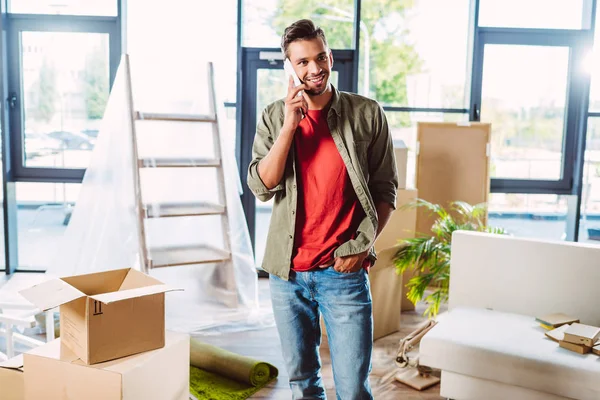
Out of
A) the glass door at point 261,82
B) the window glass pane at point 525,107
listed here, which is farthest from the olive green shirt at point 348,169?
the window glass pane at point 525,107

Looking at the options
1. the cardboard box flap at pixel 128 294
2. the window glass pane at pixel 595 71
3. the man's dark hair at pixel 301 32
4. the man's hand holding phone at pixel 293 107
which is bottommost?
the cardboard box flap at pixel 128 294

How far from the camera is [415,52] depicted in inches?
188

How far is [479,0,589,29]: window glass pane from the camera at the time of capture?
184 inches

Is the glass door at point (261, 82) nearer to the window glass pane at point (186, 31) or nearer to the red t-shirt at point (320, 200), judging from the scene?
the window glass pane at point (186, 31)

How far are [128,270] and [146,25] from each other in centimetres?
320

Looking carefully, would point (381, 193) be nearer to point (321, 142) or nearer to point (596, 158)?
point (321, 142)

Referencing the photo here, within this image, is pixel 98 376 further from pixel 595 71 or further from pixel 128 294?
pixel 595 71

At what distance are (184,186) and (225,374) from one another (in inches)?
59.2

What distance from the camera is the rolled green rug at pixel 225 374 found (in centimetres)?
280

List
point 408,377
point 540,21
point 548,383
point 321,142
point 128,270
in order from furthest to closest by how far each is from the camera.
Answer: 1. point 540,21
2. point 408,377
3. point 548,383
4. point 128,270
5. point 321,142

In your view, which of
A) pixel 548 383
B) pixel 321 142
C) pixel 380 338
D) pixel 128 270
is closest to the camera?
pixel 321 142

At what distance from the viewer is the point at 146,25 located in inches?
185

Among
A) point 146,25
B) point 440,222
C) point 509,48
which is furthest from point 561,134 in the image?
point 146,25

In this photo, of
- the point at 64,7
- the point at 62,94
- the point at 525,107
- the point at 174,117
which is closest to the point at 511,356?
the point at 174,117
